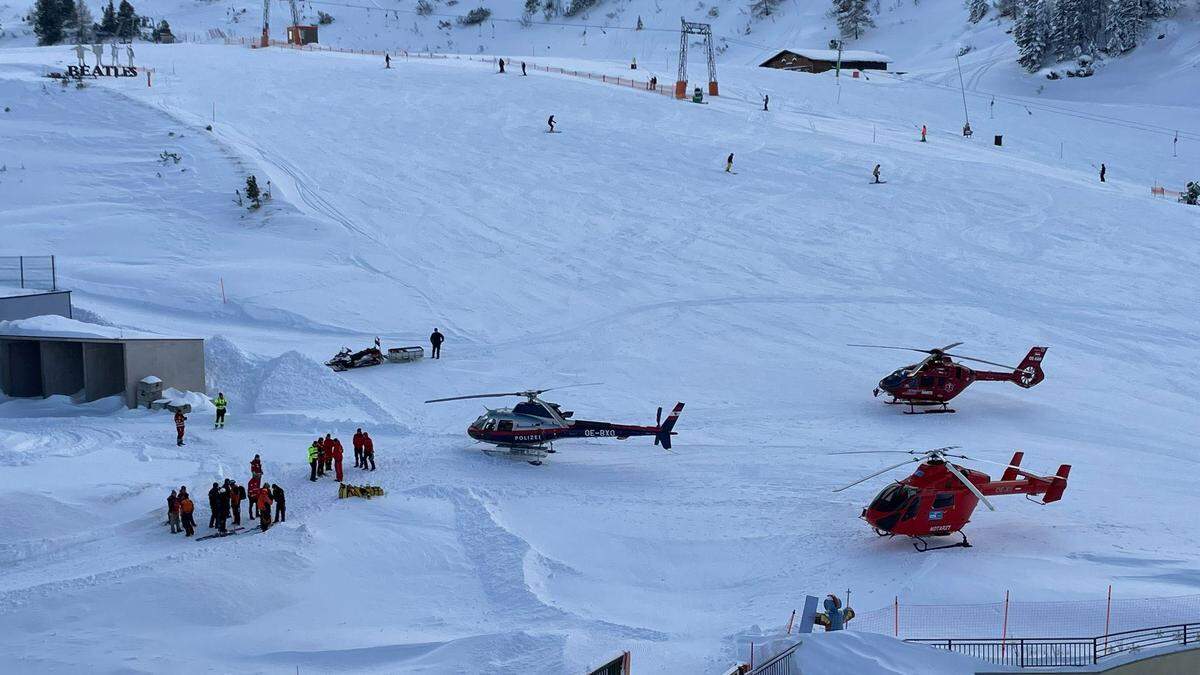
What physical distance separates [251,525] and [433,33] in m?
83.8

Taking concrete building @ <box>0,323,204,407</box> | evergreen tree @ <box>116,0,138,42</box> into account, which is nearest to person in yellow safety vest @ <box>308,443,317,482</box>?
concrete building @ <box>0,323,204,407</box>

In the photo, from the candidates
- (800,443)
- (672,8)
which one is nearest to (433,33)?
(672,8)

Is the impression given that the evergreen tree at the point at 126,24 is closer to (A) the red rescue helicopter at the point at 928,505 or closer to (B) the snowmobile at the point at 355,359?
(B) the snowmobile at the point at 355,359

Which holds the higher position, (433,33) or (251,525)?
(433,33)

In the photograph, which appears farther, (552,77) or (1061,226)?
(552,77)

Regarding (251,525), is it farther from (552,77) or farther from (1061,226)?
(552,77)

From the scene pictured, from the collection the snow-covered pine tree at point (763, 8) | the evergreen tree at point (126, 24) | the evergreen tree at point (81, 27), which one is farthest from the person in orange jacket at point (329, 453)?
the snow-covered pine tree at point (763, 8)

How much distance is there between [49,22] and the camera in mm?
75938

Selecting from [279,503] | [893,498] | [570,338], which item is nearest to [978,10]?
[570,338]

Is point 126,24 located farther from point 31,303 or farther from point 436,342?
point 436,342

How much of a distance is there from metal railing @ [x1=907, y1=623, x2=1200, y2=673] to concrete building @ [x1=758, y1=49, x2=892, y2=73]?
58.9m

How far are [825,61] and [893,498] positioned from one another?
184 feet

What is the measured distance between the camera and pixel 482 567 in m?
17.8

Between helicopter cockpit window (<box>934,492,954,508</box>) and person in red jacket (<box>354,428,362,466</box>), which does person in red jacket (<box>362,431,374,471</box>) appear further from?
helicopter cockpit window (<box>934,492,954,508</box>)
